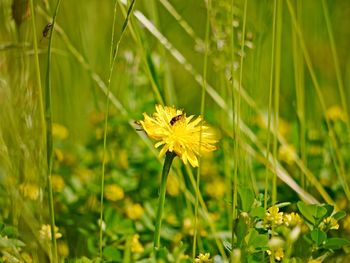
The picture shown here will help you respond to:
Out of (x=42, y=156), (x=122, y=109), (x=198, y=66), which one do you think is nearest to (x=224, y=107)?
(x=122, y=109)

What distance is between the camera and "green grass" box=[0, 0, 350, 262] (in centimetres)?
98

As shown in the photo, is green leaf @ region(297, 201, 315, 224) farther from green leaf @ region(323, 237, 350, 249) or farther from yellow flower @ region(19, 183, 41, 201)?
yellow flower @ region(19, 183, 41, 201)

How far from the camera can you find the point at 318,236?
95cm

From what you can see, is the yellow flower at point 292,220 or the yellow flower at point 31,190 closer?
the yellow flower at point 292,220

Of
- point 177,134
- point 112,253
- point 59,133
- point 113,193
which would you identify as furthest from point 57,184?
point 177,134

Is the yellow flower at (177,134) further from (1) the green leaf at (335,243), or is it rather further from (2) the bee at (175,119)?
(1) the green leaf at (335,243)

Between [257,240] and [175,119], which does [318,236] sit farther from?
[175,119]

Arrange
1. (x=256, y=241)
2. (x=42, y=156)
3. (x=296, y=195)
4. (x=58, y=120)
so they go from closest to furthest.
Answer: (x=256, y=241), (x=42, y=156), (x=296, y=195), (x=58, y=120)

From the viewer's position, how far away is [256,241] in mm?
922

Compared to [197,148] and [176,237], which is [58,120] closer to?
[176,237]

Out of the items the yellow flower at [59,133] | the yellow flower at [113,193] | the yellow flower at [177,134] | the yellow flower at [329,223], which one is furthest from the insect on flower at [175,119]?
the yellow flower at [59,133]

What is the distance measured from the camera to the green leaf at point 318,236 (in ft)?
3.12

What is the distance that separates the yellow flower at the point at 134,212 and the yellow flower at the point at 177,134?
410 mm

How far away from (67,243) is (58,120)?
63 centimetres
